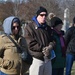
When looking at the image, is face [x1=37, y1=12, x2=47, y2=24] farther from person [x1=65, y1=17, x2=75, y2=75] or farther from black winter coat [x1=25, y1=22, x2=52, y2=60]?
person [x1=65, y1=17, x2=75, y2=75]

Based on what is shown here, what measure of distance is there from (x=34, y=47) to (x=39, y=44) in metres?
0.11

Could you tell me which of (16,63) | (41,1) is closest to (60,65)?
(16,63)

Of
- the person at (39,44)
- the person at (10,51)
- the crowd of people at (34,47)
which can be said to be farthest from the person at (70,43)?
the person at (10,51)

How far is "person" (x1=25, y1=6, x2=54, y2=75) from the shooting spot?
6004mm

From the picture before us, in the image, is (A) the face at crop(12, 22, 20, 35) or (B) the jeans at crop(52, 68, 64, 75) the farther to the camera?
(B) the jeans at crop(52, 68, 64, 75)

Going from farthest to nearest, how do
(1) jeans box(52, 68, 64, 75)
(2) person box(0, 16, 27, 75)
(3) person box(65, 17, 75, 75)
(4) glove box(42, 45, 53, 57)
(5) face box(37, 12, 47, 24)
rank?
(3) person box(65, 17, 75, 75) → (1) jeans box(52, 68, 64, 75) → (5) face box(37, 12, 47, 24) → (4) glove box(42, 45, 53, 57) → (2) person box(0, 16, 27, 75)

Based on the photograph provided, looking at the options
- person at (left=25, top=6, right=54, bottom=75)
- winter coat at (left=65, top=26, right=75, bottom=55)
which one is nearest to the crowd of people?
person at (left=25, top=6, right=54, bottom=75)

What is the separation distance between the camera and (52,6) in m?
35.1

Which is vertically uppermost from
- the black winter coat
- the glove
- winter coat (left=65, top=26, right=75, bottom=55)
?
the black winter coat

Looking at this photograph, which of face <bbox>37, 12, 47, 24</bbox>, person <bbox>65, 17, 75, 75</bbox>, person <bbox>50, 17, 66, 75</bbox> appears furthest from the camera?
person <bbox>65, 17, 75, 75</bbox>

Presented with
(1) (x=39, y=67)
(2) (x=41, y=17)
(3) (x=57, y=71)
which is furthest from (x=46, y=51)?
(3) (x=57, y=71)

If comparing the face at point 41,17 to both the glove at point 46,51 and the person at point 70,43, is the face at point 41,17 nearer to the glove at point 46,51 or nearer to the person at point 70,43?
the glove at point 46,51

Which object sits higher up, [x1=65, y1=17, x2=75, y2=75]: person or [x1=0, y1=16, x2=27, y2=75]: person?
[x1=0, y1=16, x2=27, y2=75]: person

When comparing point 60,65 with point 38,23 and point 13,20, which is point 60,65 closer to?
point 38,23
